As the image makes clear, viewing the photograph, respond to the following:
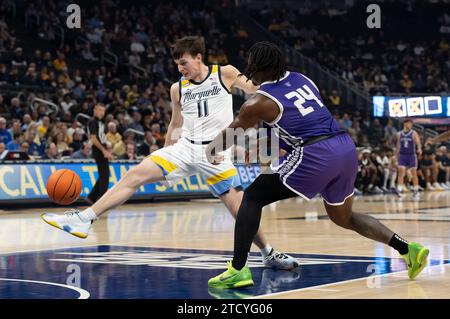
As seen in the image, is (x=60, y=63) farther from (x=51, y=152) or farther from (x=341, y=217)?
(x=341, y=217)

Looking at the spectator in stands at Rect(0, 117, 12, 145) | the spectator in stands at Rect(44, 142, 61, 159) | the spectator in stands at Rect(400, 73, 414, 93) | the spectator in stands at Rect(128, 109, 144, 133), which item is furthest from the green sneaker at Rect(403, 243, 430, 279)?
the spectator in stands at Rect(400, 73, 414, 93)

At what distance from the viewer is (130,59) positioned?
94.2 feet

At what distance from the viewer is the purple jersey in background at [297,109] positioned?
683cm

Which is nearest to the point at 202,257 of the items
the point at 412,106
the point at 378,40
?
the point at 412,106

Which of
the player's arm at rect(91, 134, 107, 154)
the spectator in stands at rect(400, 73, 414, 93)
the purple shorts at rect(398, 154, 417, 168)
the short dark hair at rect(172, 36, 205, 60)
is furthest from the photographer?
the spectator in stands at rect(400, 73, 414, 93)

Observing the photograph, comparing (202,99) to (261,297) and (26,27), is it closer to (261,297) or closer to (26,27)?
(261,297)

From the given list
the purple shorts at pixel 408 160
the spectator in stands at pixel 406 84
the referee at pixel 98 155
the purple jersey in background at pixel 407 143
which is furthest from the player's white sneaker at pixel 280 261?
the spectator in stands at pixel 406 84

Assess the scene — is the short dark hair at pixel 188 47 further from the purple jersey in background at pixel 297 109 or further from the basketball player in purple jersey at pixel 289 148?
the purple jersey in background at pixel 297 109

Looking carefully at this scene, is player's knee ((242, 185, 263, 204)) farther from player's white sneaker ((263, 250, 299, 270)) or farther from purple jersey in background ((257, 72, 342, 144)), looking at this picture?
player's white sneaker ((263, 250, 299, 270))

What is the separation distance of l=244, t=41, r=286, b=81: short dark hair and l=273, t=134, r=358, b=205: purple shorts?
0.64 m

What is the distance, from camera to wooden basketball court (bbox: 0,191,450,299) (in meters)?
6.67

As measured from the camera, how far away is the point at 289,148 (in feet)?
23.1

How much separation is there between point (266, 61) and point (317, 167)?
3.02ft

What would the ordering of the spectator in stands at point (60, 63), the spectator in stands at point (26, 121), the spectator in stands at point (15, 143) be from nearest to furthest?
the spectator in stands at point (15, 143) → the spectator in stands at point (26, 121) → the spectator in stands at point (60, 63)
